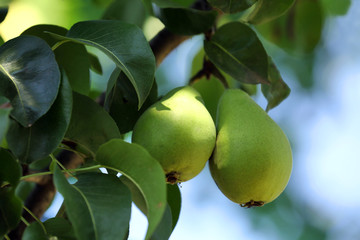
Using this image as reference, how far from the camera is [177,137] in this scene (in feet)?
2.47

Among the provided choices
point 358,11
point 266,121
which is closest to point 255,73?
point 266,121

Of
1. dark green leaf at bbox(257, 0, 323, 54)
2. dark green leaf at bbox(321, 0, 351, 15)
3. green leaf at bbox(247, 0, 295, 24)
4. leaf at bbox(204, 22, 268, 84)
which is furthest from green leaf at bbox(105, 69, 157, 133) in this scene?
dark green leaf at bbox(321, 0, 351, 15)

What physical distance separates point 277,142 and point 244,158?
0.21 feet

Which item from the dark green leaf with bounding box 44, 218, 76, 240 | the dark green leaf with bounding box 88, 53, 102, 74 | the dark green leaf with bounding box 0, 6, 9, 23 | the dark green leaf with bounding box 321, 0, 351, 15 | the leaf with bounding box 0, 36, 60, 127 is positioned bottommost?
the dark green leaf with bounding box 321, 0, 351, 15

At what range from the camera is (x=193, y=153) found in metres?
0.77

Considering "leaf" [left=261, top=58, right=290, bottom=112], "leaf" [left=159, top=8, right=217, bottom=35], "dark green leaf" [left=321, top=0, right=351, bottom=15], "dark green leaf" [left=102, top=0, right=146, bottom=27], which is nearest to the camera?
"leaf" [left=159, top=8, right=217, bottom=35]

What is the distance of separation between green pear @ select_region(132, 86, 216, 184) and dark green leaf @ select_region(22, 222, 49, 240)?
185 mm

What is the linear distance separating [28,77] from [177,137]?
218 millimetres

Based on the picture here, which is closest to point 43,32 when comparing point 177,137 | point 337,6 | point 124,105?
point 124,105

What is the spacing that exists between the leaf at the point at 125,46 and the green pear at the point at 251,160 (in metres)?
0.15

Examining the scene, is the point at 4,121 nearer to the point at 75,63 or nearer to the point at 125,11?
the point at 75,63

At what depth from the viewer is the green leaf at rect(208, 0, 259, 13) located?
914mm

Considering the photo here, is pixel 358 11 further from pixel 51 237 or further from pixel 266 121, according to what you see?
pixel 51 237

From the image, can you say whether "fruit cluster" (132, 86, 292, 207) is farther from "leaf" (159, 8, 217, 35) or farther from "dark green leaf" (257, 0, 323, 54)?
"dark green leaf" (257, 0, 323, 54)
